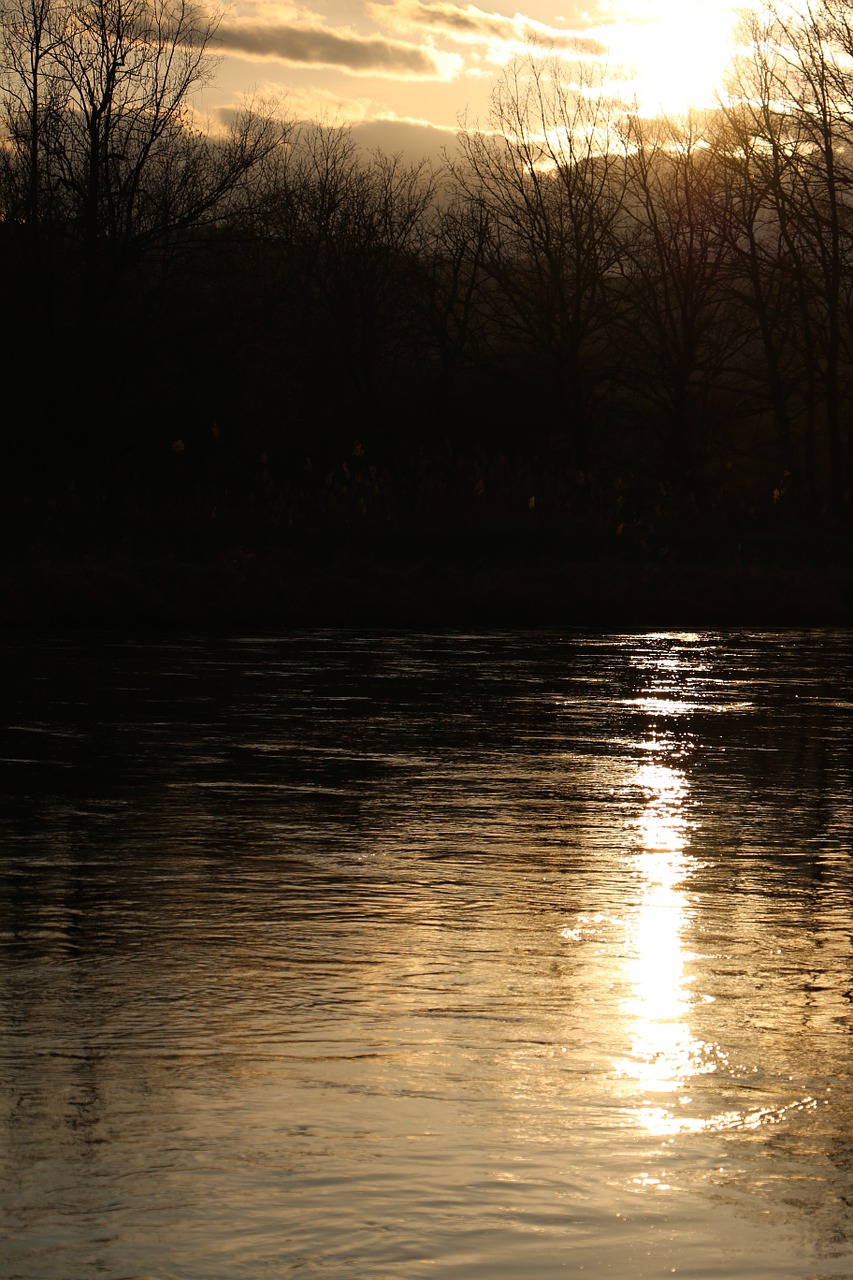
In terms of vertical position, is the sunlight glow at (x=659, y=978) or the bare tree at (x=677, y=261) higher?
the bare tree at (x=677, y=261)

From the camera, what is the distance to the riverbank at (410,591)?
24.0 meters

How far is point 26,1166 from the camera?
408cm

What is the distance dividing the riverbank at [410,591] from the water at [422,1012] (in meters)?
11.5

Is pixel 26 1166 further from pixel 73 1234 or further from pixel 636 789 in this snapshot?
pixel 636 789

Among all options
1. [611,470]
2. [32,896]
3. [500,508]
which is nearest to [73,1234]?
[32,896]

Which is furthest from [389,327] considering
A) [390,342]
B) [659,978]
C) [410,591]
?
[659,978]

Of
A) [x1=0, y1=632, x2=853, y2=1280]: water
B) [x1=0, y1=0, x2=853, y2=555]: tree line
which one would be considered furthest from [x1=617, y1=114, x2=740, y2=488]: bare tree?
[x1=0, y1=632, x2=853, y2=1280]: water

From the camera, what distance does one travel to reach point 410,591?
26516 millimetres

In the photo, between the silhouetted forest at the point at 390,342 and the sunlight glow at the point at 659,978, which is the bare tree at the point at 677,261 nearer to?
the silhouetted forest at the point at 390,342

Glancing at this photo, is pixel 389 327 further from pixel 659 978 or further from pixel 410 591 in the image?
pixel 659 978

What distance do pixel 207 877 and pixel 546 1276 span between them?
4.45 metres

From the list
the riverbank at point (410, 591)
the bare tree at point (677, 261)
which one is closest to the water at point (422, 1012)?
the riverbank at point (410, 591)

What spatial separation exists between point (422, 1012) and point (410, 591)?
2108 cm

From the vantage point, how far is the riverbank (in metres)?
24.0
